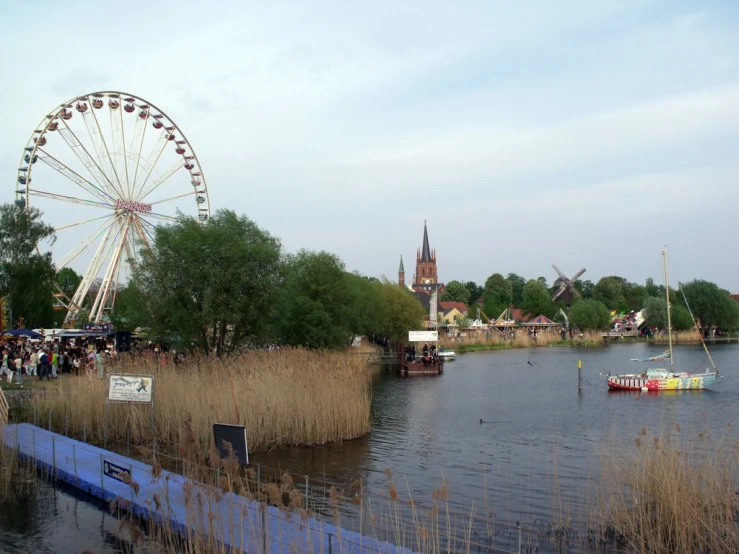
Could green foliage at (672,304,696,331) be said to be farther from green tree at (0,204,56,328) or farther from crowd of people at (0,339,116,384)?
crowd of people at (0,339,116,384)

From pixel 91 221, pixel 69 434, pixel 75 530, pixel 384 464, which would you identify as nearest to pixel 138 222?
pixel 91 221

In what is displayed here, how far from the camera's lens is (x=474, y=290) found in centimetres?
19675

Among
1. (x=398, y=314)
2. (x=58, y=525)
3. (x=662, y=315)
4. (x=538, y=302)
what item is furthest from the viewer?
(x=538, y=302)

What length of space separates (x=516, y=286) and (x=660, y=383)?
495 feet

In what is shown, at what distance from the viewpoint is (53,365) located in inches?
1179

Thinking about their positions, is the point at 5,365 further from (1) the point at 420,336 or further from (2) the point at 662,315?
(2) the point at 662,315

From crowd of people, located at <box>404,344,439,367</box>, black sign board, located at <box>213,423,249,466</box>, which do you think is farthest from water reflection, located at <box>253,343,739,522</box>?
crowd of people, located at <box>404,344,439,367</box>

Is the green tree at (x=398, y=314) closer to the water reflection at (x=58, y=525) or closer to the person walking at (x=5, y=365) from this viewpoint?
the person walking at (x=5, y=365)

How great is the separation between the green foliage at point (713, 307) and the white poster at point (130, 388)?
3910 inches

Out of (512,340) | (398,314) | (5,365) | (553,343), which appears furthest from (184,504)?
(553,343)

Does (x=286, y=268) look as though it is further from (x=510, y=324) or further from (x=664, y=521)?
(x=510, y=324)

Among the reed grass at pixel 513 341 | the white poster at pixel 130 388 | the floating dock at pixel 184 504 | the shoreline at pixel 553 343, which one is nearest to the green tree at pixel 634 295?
the shoreline at pixel 553 343

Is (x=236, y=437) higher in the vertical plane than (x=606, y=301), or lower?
lower

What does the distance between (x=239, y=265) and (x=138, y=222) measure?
1523 centimetres
